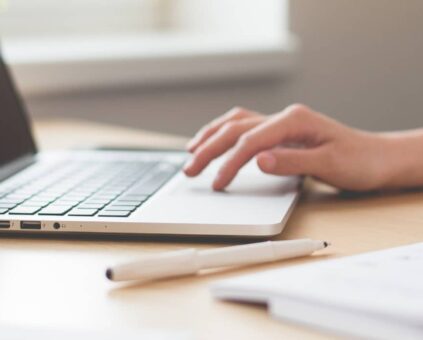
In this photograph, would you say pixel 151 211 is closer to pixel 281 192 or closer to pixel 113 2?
pixel 281 192

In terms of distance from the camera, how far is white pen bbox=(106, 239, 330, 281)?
0.57 m

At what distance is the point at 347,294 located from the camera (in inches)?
19.0

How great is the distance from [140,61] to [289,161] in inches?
41.4

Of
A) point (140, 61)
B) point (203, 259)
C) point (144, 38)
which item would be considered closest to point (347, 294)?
point (203, 259)

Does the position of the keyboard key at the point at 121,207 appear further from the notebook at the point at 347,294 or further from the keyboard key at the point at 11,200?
the notebook at the point at 347,294

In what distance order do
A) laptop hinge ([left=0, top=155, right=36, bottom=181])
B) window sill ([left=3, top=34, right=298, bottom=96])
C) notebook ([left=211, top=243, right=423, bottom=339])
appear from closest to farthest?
notebook ([left=211, top=243, right=423, bottom=339]) < laptop hinge ([left=0, top=155, right=36, bottom=181]) < window sill ([left=3, top=34, right=298, bottom=96])

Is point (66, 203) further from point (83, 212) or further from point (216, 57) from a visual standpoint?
point (216, 57)

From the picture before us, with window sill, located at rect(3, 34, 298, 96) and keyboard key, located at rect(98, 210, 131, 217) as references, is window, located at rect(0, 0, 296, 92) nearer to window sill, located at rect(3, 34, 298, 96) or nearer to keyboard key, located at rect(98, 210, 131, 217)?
window sill, located at rect(3, 34, 298, 96)

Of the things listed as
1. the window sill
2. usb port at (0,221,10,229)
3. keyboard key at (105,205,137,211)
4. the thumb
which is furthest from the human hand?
the window sill

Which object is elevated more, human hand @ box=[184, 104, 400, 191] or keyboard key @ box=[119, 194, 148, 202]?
human hand @ box=[184, 104, 400, 191]

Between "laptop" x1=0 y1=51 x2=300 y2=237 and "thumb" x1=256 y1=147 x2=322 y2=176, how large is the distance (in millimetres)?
22

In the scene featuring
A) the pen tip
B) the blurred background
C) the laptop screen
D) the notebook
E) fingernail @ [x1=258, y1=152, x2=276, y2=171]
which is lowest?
the blurred background

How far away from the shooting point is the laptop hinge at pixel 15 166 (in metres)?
0.97

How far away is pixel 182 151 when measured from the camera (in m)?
1.09
